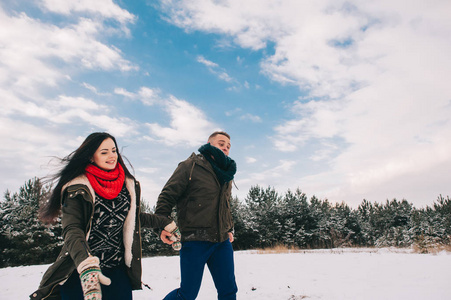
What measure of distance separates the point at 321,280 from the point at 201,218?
4.00m

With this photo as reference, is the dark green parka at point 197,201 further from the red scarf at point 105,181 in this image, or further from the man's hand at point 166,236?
the red scarf at point 105,181

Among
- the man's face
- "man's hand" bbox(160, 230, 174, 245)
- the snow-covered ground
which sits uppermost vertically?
the man's face

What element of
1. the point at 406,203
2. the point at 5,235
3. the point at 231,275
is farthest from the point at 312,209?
the point at 231,275

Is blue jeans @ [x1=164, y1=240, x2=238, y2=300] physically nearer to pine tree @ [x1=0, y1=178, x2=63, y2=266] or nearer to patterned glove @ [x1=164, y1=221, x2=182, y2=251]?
patterned glove @ [x1=164, y1=221, x2=182, y2=251]

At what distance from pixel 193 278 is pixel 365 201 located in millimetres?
67262

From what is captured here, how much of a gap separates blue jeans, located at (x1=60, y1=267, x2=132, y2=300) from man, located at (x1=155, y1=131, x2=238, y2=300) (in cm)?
57

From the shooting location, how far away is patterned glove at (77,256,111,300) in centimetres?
167

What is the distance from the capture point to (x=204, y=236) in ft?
9.93

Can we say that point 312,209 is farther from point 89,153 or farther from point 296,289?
point 89,153

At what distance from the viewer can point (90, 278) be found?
1.69m

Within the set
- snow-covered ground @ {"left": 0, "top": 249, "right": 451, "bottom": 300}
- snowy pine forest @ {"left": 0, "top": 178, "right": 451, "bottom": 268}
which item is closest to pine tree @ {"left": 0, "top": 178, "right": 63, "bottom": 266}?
snowy pine forest @ {"left": 0, "top": 178, "right": 451, "bottom": 268}

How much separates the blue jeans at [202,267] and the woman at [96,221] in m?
0.66

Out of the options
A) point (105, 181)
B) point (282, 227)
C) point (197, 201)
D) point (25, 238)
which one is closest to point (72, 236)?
point (105, 181)

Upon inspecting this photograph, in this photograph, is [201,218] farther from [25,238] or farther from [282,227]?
[282,227]
